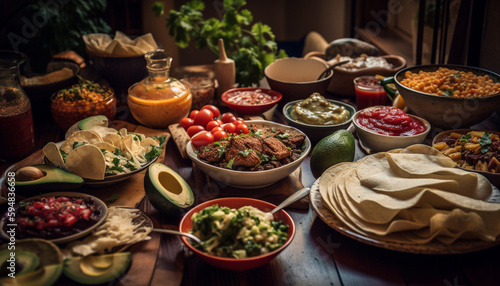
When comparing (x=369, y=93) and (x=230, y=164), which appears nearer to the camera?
(x=230, y=164)

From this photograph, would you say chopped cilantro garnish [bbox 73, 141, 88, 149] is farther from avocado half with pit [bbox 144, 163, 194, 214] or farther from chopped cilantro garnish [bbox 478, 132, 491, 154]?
chopped cilantro garnish [bbox 478, 132, 491, 154]

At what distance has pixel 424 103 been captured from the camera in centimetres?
244

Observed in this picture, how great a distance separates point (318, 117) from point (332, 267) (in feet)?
3.81

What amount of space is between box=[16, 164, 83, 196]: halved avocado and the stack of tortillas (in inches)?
42.2

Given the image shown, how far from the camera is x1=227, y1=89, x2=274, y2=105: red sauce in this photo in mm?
2973

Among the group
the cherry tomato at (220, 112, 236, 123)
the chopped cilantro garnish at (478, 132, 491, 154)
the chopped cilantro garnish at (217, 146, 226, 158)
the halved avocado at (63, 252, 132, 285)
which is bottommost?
the halved avocado at (63, 252, 132, 285)

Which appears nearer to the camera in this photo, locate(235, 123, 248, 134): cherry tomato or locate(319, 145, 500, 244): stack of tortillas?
locate(319, 145, 500, 244): stack of tortillas

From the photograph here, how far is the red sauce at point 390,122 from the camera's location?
93.6 inches

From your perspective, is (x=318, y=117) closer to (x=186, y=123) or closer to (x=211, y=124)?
(x=211, y=124)

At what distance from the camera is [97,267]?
1523 millimetres

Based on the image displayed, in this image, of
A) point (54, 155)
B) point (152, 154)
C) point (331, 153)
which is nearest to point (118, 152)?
point (152, 154)

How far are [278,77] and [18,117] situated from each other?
1.78 metres

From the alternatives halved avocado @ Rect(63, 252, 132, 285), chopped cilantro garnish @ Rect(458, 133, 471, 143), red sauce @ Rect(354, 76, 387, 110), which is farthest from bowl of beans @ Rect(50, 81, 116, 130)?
chopped cilantro garnish @ Rect(458, 133, 471, 143)

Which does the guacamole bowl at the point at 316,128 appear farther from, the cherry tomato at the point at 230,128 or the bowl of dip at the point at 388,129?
the cherry tomato at the point at 230,128
